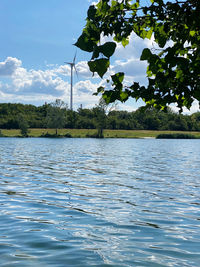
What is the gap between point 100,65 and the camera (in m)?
4.14

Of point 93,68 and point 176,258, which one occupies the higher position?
point 93,68

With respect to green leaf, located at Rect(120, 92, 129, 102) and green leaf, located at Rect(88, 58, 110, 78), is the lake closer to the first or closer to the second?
green leaf, located at Rect(120, 92, 129, 102)

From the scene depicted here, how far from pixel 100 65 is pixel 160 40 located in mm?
2204

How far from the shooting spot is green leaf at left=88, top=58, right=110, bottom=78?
4113mm

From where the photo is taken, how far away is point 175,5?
5457mm

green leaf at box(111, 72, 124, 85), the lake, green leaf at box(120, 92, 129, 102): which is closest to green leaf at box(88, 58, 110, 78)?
green leaf at box(111, 72, 124, 85)

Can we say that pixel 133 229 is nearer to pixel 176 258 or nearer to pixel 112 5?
pixel 176 258

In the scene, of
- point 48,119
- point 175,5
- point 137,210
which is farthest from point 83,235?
point 48,119

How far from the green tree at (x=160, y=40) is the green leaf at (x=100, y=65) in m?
0.53

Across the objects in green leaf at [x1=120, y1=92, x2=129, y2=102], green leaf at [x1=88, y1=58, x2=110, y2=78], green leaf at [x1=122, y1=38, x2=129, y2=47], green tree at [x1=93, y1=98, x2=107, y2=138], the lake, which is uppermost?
green tree at [x1=93, y1=98, x2=107, y2=138]

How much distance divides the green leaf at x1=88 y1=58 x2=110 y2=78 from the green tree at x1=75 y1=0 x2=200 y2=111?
0.53 metres

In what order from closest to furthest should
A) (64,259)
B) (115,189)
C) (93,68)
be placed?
1. (93,68)
2. (64,259)
3. (115,189)

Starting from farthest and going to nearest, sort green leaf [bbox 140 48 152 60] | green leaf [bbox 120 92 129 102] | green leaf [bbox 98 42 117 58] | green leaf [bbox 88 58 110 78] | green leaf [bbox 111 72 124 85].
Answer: green leaf [bbox 120 92 129 102] < green leaf [bbox 111 72 124 85] < green leaf [bbox 140 48 152 60] < green leaf [bbox 88 58 110 78] < green leaf [bbox 98 42 117 58]

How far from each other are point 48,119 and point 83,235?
5765 inches
